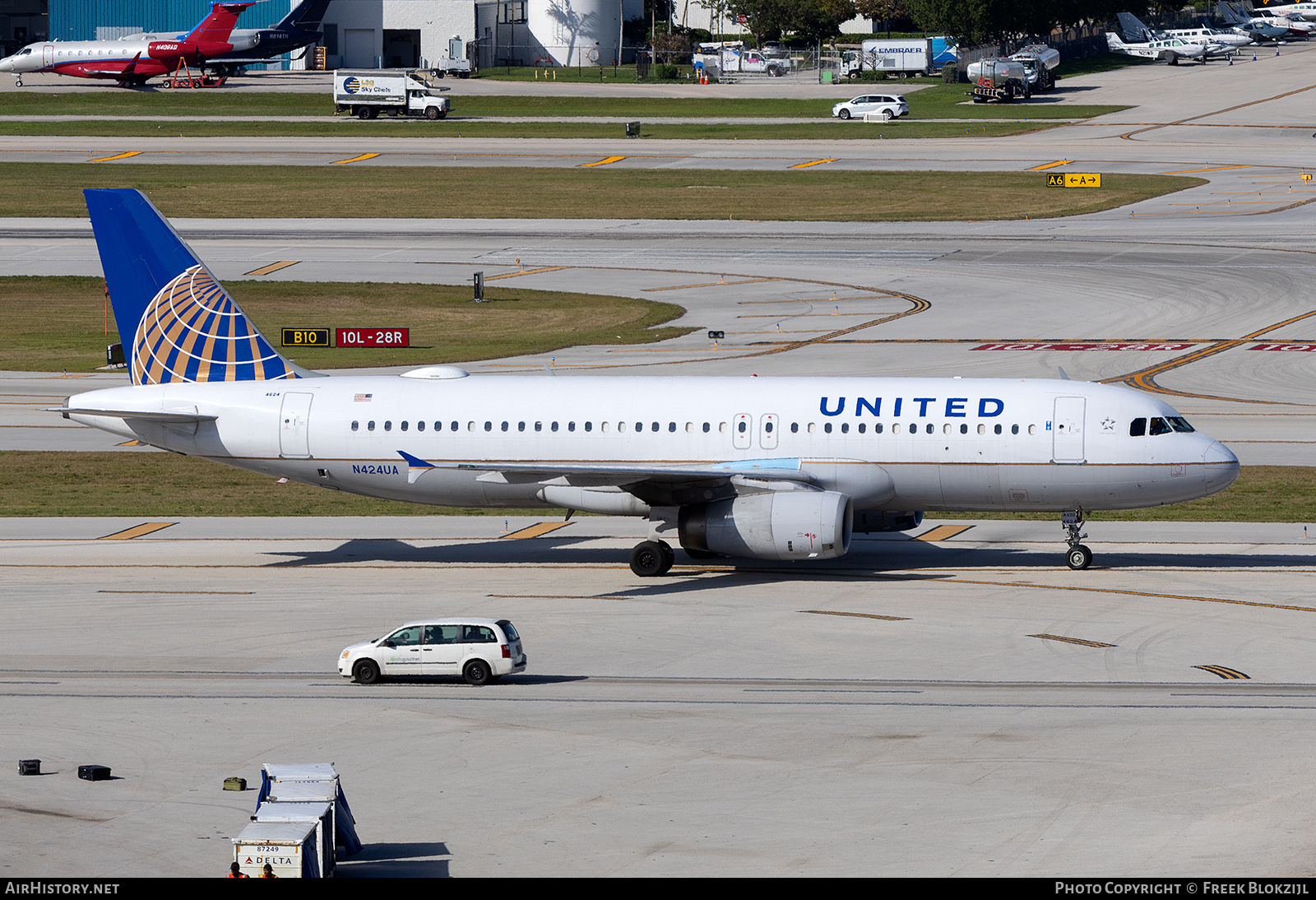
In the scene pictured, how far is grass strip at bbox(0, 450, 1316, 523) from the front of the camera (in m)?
48.2

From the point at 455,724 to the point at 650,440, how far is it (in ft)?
46.3

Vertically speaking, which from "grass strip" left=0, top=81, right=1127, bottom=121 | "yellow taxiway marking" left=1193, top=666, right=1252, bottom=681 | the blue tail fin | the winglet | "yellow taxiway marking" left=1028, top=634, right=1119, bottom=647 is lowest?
"yellow taxiway marking" left=1028, top=634, right=1119, bottom=647

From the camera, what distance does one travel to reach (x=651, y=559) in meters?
40.5

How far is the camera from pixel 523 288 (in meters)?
89.4

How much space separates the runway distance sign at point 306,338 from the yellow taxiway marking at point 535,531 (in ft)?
103

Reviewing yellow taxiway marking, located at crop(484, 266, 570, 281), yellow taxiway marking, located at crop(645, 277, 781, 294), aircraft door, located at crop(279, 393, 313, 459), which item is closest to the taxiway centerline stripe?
yellow taxiway marking, located at crop(484, 266, 570, 281)

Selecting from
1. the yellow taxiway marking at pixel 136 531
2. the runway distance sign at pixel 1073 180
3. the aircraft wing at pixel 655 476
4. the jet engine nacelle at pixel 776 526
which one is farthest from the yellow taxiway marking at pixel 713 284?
the jet engine nacelle at pixel 776 526

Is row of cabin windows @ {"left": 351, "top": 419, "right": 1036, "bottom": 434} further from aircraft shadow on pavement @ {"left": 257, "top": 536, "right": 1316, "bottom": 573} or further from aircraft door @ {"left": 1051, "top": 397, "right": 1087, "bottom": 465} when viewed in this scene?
aircraft shadow on pavement @ {"left": 257, "top": 536, "right": 1316, "bottom": 573}

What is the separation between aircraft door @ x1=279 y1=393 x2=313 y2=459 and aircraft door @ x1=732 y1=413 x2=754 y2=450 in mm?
11082

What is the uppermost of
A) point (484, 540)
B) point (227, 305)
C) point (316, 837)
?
point (227, 305)

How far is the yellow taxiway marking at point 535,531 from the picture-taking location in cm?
4641

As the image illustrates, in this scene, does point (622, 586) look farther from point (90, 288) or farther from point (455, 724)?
point (90, 288)

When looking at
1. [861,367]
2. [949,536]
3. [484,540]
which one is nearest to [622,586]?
[484,540]

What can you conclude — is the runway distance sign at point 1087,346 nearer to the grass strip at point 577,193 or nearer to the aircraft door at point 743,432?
the aircraft door at point 743,432
